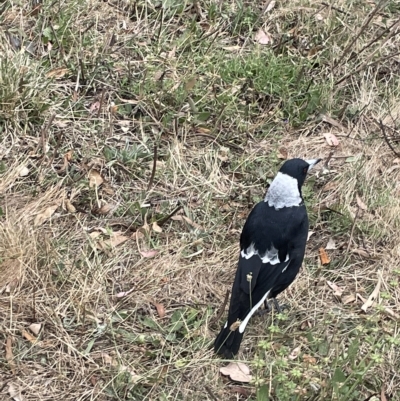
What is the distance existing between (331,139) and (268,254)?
1.45 m

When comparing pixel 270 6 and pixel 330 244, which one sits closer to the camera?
pixel 330 244

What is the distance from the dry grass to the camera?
10.4ft

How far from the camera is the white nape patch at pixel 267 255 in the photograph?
11.1 feet

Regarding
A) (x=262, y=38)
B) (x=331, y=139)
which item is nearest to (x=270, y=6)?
(x=262, y=38)

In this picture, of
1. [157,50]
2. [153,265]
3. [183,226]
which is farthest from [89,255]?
[157,50]

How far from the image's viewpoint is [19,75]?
4.04 m

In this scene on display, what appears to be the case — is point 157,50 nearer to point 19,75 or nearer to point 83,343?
point 19,75

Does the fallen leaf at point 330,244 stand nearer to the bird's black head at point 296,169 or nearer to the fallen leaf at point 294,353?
the bird's black head at point 296,169

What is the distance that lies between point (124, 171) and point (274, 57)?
1.43m

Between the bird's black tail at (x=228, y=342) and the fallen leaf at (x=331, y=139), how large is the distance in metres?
1.81

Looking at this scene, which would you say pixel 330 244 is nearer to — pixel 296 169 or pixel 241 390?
pixel 296 169

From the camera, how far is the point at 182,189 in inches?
161

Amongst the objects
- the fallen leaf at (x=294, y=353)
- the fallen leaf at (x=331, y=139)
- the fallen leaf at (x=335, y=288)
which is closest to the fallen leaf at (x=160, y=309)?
the fallen leaf at (x=294, y=353)

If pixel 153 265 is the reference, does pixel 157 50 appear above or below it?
above
